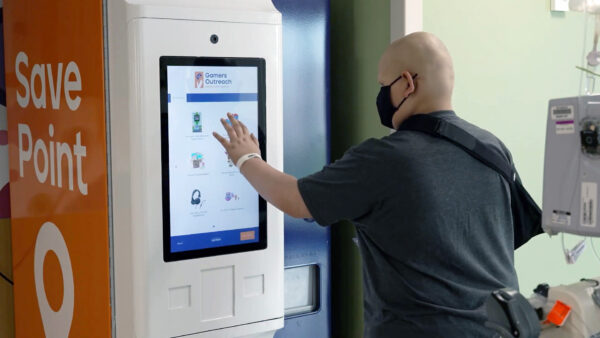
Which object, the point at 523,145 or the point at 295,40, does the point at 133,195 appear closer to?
the point at 295,40

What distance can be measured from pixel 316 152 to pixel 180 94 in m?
0.72

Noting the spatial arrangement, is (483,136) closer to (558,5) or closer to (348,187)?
(348,187)

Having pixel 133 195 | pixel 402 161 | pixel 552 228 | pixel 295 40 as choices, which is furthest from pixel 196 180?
pixel 552 228

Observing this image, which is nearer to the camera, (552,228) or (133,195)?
(552,228)

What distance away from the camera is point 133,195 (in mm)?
1970

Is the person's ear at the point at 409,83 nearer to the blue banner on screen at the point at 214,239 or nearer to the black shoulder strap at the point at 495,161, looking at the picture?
the black shoulder strap at the point at 495,161

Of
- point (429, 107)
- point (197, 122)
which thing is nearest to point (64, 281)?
point (197, 122)

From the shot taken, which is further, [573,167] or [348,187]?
[348,187]

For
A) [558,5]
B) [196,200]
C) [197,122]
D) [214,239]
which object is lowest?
[214,239]

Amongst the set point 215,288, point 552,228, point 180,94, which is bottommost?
point 215,288

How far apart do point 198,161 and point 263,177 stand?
0.19 meters

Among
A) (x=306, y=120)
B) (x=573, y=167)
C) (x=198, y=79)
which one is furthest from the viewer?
(x=306, y=120)

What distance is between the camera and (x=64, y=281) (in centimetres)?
238

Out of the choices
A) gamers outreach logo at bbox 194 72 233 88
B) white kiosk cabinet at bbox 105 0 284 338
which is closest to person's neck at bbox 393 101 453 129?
white kiosk cabinet at bbox 105 0 284 338
